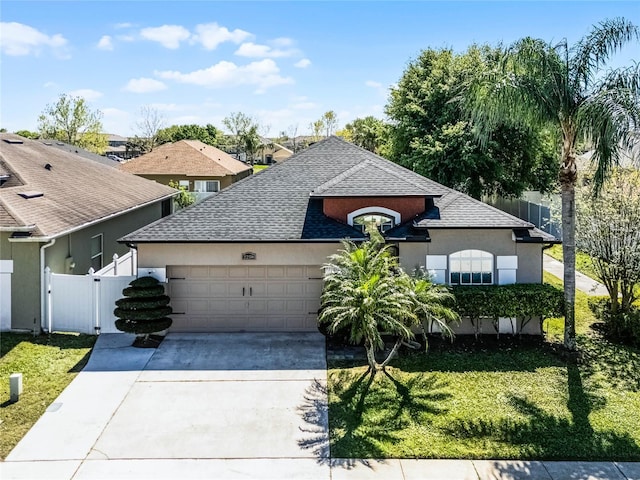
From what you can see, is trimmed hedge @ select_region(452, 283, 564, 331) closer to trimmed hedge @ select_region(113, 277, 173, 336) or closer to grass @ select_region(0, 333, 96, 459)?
trimmed hedge @ select_region(113, 277, 173, 336)

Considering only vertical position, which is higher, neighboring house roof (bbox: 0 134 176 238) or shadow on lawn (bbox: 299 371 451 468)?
neighboring house roof (bbox: 0 134 176 238)

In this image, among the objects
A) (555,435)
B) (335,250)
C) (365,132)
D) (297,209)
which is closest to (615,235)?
(555,435)

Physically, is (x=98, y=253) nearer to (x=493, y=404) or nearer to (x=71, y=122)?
(x=493, y=404)

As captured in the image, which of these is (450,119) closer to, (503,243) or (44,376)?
(503,243)

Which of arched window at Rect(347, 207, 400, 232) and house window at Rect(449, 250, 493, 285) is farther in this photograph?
arched window at Rect(347, 207, 400, 232)

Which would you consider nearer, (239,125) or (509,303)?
(509,303)

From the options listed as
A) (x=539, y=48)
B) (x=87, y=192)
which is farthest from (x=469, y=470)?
(x=87, y=192)

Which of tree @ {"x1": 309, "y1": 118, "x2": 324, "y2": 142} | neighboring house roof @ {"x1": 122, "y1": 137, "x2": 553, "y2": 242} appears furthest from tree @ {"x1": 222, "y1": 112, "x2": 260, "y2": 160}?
neighboring house roof @ {"x1": 122, "y1": 137, "x2": 553, "y2": 242}
